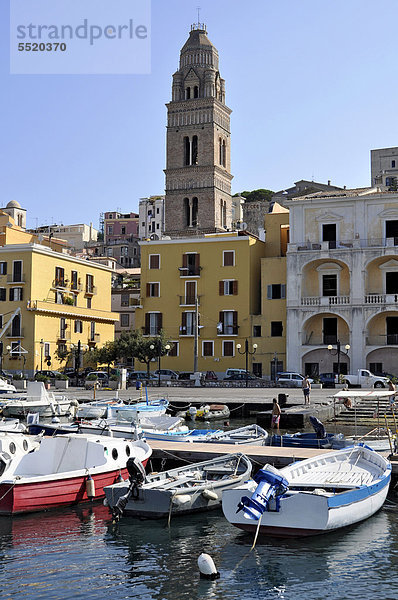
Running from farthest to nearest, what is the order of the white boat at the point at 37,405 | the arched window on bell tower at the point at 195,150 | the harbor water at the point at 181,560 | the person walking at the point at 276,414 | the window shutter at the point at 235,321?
the arched window on bell tower at the point at 195,150, the window shutter at the point at 235,321, the white boat at the point at 37,405, the person walking at the point at 276,414, the harbor water at the point at 181,560

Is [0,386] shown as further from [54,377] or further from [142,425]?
[142,425]

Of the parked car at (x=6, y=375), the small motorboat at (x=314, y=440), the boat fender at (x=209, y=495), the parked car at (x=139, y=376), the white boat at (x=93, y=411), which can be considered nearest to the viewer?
the boat fender at (x=209, y=495)

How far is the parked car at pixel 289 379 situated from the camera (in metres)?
50.1

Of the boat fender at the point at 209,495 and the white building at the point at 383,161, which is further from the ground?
the white building at the point at 383,161

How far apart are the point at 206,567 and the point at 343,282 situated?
4464 centimetres

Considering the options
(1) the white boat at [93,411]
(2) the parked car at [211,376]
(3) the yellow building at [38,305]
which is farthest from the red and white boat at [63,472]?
(3) the yellow building at [38,305]

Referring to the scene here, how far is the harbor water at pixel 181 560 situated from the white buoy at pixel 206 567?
0.43ft

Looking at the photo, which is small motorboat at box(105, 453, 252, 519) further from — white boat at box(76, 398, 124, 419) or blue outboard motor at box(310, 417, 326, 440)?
white boat at box(76, 398, 124, 419)

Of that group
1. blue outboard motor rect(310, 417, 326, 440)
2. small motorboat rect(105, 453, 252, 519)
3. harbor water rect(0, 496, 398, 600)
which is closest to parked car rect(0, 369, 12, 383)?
blue outboard motor rect(310, 417, 326, 440)

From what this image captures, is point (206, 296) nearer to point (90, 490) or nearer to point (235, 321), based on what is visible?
point (235, 321)

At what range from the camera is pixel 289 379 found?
5081cm

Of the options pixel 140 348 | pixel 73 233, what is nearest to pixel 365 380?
pixel 140 348

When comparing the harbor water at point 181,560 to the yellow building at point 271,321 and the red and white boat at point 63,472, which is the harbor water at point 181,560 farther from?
the yellow building at point 271,321

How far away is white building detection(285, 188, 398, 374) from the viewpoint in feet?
175
